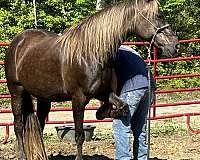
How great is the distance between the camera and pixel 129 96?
4348 mm

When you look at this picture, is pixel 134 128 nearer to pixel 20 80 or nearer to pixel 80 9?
pixel 20 80

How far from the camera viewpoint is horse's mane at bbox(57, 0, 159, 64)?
167 inches

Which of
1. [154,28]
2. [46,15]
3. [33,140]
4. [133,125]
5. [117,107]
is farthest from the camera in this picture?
[46,15]

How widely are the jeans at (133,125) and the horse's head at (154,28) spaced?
1.64 feet

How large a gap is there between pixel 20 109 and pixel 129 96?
4.96 ft

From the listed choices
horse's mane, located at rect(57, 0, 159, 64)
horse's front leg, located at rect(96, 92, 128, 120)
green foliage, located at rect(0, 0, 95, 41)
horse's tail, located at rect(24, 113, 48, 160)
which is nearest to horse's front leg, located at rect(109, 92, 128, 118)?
horse's front leg, located at rect(96, 92, 128, 120)

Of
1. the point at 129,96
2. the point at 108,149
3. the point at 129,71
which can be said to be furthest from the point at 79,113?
the point at 108,149

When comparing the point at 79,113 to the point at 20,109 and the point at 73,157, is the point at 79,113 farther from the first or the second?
the point at 73,157

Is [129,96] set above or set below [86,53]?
below

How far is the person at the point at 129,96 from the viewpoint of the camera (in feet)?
14.3

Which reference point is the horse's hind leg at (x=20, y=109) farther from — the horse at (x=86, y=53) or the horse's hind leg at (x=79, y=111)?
the horse's hind leg at (x=79, y=111)

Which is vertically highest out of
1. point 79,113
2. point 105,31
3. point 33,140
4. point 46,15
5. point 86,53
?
point 105,31

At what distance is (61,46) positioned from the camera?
4.53m

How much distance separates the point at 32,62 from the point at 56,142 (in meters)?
2.07
